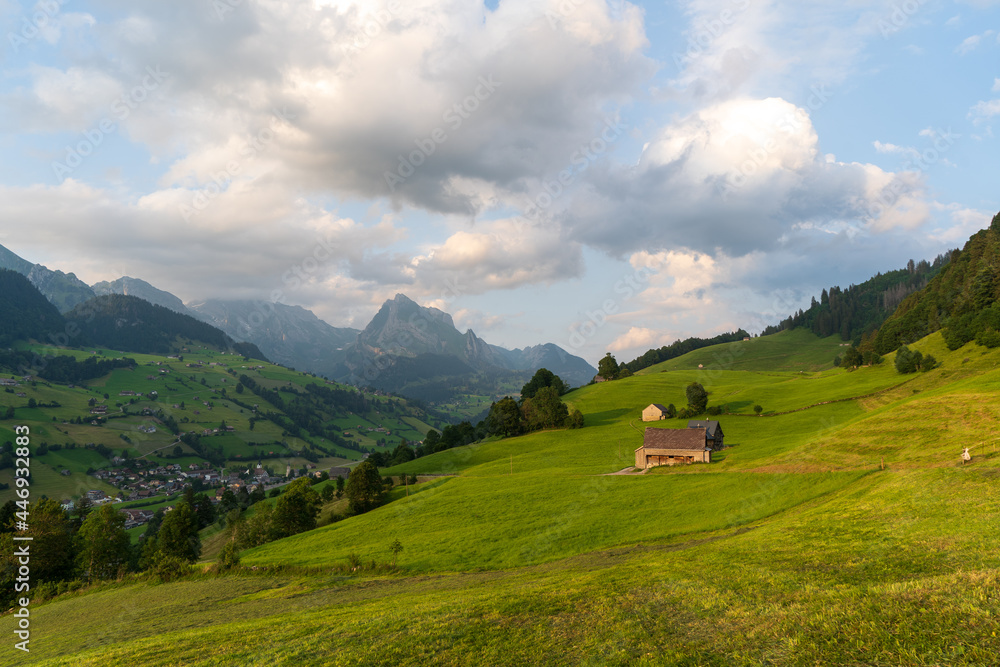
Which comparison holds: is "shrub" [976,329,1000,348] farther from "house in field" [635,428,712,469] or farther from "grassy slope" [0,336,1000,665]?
"house in field" [635,428,712,469]

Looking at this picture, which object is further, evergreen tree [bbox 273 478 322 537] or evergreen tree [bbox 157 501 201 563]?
evergreen tree [bbox 273 478 322 537]

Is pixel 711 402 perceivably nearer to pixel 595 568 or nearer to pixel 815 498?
pixel 815 498

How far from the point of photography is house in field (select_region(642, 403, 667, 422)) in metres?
113

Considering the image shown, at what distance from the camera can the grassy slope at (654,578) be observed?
13328 millimetres

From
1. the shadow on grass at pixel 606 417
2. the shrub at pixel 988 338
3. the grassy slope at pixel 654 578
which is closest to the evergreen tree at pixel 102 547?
the grassy slope at pixel 654 578

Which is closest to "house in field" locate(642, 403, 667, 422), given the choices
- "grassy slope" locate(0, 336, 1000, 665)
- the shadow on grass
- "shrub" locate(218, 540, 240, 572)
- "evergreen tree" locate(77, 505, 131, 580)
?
the shadow on grass

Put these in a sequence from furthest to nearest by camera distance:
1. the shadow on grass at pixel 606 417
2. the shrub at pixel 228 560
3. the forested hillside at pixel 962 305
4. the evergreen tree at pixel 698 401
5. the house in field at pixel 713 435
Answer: the shadow on grass at pixel 606 417 < the evergreen tree at pixel 698 401 < the forested hillside at pixel 962 305 < the house in field at pixel 713 435 < the shrub at pixel 228 560

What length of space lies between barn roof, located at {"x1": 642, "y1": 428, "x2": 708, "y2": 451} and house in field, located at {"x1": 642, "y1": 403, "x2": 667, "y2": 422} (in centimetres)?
3682

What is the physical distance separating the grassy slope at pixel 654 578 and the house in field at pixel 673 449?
577 cm

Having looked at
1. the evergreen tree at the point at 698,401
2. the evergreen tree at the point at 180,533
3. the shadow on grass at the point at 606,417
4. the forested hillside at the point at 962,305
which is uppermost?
the forested hillside at the point at 962,305

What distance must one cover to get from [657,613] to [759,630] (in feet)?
13.4

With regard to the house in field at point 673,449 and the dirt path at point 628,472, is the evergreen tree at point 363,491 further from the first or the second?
the house in field at point 673,449

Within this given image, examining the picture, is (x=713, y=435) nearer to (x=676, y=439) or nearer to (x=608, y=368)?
(x=676, y=439)

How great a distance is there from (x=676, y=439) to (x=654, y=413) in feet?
131
